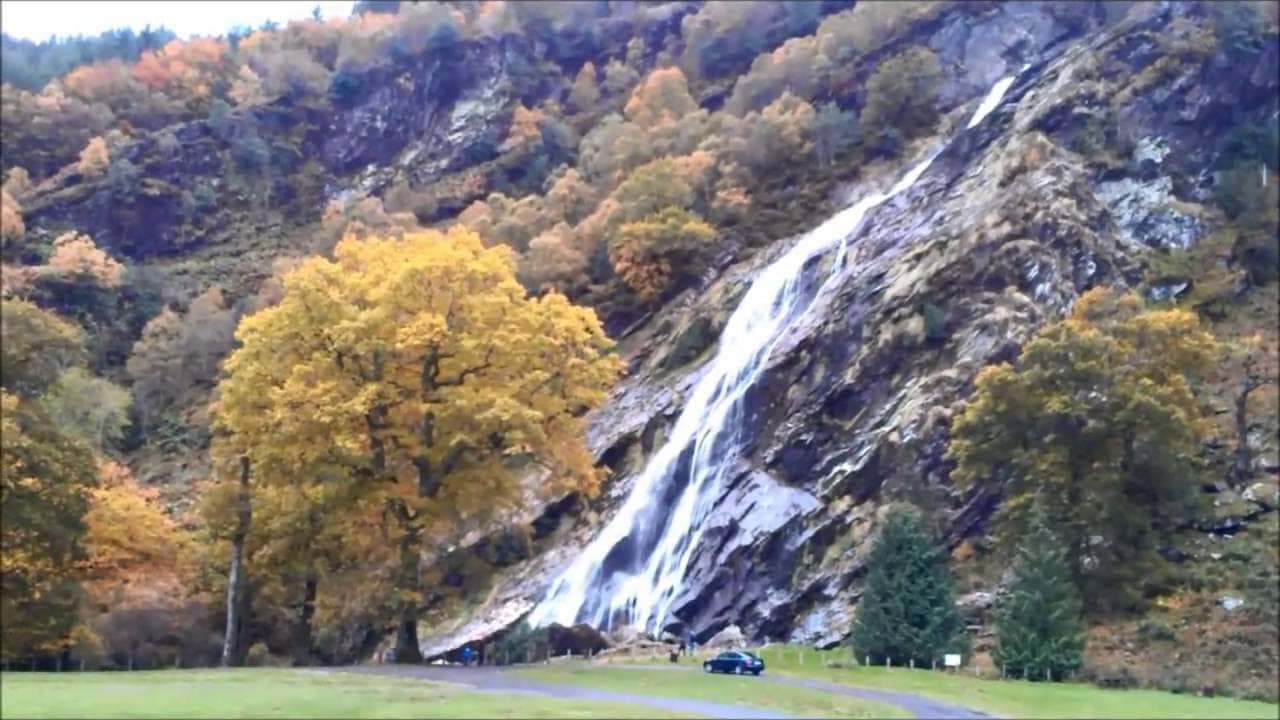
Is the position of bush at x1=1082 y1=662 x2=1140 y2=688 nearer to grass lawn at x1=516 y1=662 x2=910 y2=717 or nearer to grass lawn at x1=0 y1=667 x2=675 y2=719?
grass lawn at x1=516 y1=662 x2=910 y2=717

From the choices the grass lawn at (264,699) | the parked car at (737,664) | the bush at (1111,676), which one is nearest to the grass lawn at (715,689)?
the parked car at (737,664)

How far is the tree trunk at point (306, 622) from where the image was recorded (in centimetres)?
4056

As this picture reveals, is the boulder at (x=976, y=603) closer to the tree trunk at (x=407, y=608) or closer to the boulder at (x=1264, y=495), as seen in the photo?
the boulder at (x=1264, y=495)

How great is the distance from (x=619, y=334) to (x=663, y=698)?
161ft

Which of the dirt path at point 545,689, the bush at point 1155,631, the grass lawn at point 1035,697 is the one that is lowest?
the dirt path at point 545,689

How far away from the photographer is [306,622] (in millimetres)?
41000

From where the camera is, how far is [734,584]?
149ft

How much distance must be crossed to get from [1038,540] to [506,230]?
186 feet

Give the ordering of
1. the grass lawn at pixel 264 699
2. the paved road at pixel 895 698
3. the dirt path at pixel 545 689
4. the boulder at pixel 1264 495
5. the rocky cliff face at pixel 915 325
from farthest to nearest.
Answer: the rocky cliff face at pixel 915 325, the boulder at pixel 1264 495, the paved road at pixel 895 698, the dirt path at pixel 545 689, the grass lawn at pixel 264 699

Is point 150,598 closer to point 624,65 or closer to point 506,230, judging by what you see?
point 506,230

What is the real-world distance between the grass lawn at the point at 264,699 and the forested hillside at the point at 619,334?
6.23 metres

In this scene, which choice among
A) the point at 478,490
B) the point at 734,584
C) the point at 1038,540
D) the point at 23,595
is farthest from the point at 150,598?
the point at 1038,540

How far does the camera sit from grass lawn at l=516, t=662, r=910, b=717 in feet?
76.9

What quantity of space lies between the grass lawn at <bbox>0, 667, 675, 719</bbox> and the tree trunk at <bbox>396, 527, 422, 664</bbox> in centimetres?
749
